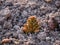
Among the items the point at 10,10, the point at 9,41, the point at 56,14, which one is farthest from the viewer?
the point at 10,10

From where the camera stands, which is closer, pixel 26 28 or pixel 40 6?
pixel 26 28

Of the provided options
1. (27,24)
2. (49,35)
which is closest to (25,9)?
(27,24)

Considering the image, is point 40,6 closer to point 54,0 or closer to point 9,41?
point 54,0

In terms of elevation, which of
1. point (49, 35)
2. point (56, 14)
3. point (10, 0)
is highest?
point (10, 0)

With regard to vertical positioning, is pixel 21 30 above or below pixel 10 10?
below

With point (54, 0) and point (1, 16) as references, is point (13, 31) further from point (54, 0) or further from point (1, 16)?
point (54, 0)

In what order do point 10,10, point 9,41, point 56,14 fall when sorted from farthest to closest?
1. point 10,10
2. point 56,14
3. point 9,41
